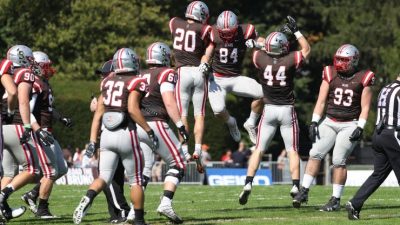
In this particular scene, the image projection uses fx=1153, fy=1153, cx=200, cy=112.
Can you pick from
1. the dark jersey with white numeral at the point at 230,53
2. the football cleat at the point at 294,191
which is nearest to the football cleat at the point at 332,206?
the football cleat at the point at 294,191

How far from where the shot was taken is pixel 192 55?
1870 centimetres

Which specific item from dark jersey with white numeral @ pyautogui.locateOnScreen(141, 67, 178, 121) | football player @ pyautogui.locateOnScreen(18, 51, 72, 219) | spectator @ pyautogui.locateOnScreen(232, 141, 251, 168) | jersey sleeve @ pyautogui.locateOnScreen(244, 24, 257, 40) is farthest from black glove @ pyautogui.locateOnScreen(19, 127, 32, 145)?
spectator @ pyautogui.locateOnScreen(232, 141, 251, 168)

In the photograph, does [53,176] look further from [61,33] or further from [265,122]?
[61,33]

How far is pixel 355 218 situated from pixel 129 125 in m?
3.32

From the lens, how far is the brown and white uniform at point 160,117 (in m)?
15.0

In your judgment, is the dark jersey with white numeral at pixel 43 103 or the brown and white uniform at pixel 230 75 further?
the brown and white uniform at pixel 230 75

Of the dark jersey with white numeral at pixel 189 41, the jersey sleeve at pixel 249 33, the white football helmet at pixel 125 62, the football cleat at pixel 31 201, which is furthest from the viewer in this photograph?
the jersey sleeve at pixel 249 33

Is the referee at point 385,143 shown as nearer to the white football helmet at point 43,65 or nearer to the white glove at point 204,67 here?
the white glove at point 204,67

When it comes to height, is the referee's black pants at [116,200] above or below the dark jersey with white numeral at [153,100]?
below

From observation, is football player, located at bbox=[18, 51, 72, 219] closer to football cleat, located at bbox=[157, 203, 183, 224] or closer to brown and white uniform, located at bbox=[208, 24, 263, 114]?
football cleat, located at bbox=[157, 203, 183, 224]

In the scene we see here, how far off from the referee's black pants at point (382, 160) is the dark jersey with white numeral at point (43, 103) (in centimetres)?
458

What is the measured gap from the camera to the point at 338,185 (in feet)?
56.4

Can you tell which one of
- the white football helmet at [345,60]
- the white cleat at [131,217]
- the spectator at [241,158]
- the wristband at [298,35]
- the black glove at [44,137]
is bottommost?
the spectator at [241,158]

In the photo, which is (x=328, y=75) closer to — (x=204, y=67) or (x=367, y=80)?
(x=367, y=80)
